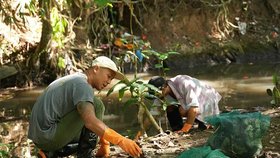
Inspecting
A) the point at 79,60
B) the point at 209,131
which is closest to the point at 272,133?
the point at 209,131

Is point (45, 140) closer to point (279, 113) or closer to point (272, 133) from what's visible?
point (272, 133)

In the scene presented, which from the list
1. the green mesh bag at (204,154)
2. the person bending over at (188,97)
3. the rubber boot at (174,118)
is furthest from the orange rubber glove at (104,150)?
the rubber boot at (174,118)

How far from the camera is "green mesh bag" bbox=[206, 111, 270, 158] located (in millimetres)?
2781

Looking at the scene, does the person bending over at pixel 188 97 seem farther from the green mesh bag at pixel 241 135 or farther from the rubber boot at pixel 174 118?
the green mesh bag at pixel 241 135

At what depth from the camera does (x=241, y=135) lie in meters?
2.80

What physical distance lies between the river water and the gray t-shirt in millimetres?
1044

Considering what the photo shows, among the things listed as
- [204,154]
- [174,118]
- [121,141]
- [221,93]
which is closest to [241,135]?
[204,154]

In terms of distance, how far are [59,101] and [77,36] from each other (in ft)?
23.4

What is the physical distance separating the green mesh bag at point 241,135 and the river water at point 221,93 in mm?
1351

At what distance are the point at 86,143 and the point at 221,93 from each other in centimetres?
392

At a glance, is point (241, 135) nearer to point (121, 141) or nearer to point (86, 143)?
point (121, 141)

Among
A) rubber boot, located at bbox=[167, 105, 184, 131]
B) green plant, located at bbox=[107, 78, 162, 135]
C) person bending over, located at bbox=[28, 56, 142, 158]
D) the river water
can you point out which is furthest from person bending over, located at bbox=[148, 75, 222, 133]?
person bending over, located at bbox=[28, 56, 142, 158]

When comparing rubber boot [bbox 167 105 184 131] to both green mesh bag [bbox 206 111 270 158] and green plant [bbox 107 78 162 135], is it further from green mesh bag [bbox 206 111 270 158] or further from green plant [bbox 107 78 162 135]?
green mesh bag [bbox 206 111 270 158]

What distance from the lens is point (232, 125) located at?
111 inches
